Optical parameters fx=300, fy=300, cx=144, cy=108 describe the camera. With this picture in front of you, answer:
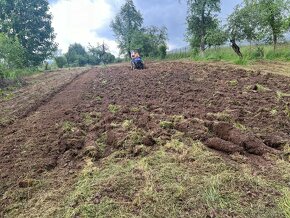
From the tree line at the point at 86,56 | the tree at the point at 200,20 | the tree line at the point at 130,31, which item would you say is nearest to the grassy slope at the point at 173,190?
the tree line at the point at 130,31

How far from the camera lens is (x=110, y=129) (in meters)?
5.05

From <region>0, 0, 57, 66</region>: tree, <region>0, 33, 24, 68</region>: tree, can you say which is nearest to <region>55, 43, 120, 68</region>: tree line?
<region>0, 0, 57, 66</region>: tree

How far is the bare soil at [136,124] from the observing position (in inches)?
155

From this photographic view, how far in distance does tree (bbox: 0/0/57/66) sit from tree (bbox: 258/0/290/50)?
882 inches

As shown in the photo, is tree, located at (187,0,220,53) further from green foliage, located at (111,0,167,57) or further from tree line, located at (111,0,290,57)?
green foliage, located at (111,0,167,57)

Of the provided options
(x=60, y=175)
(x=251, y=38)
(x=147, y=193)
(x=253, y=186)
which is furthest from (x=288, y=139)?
(x=251, y=38)

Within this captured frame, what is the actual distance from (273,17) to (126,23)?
33.6 m

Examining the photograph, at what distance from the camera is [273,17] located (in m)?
17.4

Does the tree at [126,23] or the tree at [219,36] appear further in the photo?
the tree at [126,23]

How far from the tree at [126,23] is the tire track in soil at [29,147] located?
4144 centimetres

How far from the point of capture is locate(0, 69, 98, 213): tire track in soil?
3.74 m

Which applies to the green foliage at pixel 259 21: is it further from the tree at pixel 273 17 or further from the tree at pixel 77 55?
the tree at pixel 77 55

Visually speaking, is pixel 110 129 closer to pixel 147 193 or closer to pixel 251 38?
pixel 147 193

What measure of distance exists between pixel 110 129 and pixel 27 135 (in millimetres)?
1543
